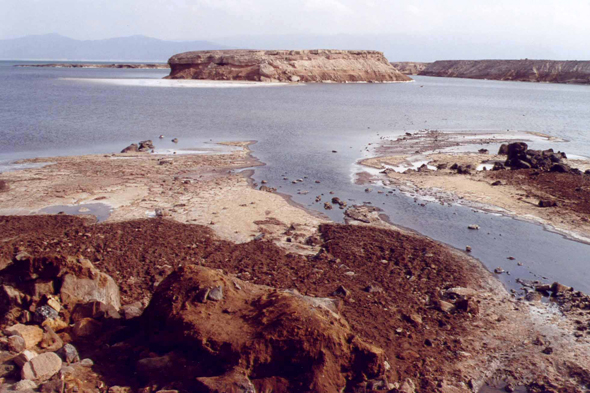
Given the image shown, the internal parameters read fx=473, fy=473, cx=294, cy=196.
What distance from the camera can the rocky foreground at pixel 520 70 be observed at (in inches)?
5025

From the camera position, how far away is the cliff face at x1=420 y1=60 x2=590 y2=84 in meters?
128

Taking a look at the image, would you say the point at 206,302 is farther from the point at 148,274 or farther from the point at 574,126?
the point at 574,126

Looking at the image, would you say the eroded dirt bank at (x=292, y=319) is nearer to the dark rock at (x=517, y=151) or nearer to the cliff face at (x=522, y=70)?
the dark rock at (x=517, y=151)

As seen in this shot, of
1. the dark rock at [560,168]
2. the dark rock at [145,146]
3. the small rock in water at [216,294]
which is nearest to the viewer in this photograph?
the small rock in water at [216,294]

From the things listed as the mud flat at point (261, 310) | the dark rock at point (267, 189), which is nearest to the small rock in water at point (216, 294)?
the mud flat at point (261, 310)

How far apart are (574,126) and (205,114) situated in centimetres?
3052

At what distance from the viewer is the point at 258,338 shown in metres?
5.57

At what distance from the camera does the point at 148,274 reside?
8.99 meters

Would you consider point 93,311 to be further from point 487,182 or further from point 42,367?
point 487,182

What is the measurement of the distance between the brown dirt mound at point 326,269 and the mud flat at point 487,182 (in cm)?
504

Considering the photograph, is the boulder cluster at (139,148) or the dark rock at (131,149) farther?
the boulder cluster at (139,148)

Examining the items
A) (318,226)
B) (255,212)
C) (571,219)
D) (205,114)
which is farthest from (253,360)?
(205,114)

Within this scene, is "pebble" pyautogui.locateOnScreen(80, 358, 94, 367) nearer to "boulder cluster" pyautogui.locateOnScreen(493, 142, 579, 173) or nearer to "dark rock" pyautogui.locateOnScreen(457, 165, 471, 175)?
"dark rock" pyautogui.locateOnScreen(457, 165, 471, 175)

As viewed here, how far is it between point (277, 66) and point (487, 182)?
85.2 metres
